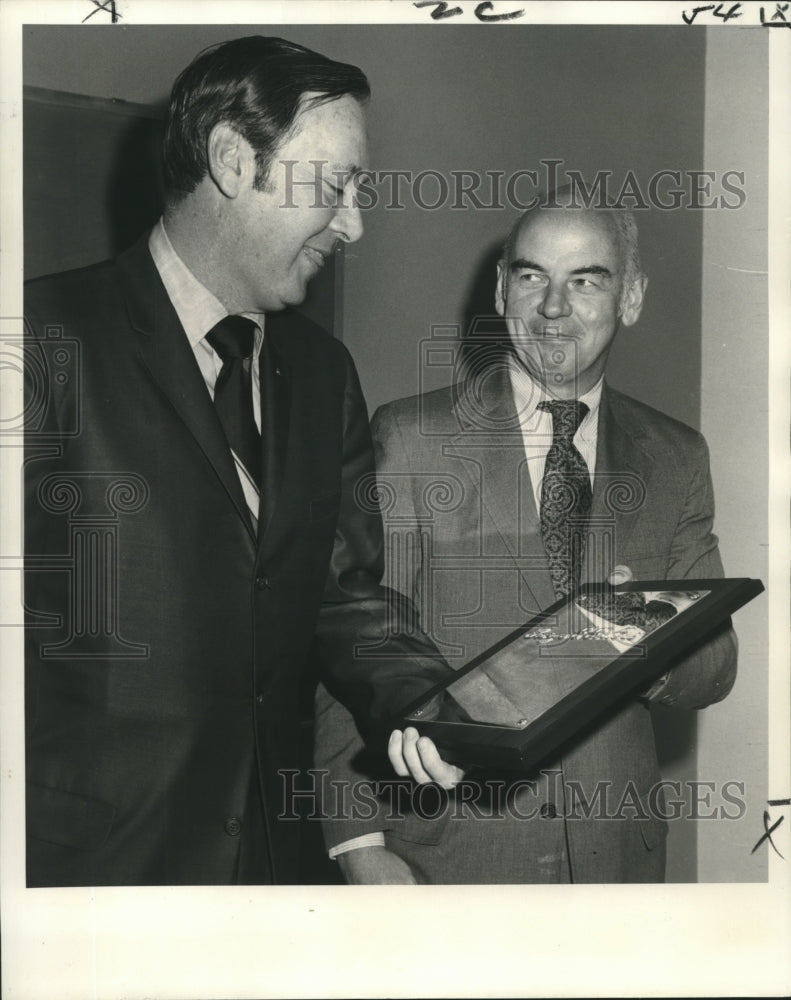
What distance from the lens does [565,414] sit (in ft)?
6.83

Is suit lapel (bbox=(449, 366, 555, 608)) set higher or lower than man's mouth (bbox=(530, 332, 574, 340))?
lower

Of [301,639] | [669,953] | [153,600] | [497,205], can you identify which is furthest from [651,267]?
[669,953]

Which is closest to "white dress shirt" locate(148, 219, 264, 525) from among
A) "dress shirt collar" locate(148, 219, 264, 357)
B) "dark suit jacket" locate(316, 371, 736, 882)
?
"dress shirt collar" locate(148, 219, 264, 357)

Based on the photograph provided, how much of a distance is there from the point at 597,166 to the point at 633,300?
24 cm

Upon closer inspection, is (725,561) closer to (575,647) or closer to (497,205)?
(575,647)

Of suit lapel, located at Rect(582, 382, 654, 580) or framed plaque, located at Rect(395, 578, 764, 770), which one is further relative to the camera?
suit lapel, located at Rect(582, 382, 654, 580)

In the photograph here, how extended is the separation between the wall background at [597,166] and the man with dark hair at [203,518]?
77 millimetres

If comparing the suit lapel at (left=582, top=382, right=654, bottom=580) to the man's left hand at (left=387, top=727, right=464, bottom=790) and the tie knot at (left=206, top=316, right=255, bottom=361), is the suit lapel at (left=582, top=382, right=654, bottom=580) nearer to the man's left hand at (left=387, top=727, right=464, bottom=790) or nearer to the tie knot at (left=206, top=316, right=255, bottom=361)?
the man's left hand at (left=387, top=727, right=464, bottom=790)

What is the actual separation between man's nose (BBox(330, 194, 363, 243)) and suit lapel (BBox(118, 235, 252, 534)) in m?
0.32

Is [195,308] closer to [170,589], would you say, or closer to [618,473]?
[170,589]

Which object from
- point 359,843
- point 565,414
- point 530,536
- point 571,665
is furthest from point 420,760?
point 565,414

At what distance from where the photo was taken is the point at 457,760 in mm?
1971

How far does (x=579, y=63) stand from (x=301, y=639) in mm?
1110

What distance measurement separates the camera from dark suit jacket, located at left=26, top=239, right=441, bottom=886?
6.50 feet
